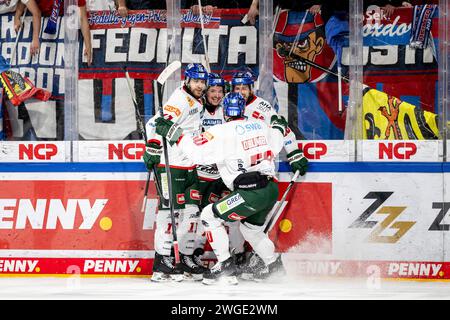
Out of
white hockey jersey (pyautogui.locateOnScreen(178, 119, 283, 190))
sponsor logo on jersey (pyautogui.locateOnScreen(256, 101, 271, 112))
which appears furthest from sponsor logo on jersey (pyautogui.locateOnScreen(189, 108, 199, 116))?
sponsor logo on jersey (pyautogui.locateOnScreen(256, 101, 271, 112))

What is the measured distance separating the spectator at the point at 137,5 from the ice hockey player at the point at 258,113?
861mm

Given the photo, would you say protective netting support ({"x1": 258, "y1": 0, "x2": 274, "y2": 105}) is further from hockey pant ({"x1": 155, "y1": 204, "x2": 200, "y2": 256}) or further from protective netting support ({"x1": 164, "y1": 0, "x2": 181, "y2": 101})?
hockey pant ({"x1": 155, "y1": 204, "x2": 200, "y2": 256})

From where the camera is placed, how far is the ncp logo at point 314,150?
8.13 meters

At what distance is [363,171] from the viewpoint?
8.05 metres

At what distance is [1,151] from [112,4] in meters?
1.48

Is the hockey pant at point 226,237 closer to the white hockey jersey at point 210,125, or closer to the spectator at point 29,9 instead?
the white hockey jersey at point 210,125

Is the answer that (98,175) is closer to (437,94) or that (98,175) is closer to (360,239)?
(360,239)

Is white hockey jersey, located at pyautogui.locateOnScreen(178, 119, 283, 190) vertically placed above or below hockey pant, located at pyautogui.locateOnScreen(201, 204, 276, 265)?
above

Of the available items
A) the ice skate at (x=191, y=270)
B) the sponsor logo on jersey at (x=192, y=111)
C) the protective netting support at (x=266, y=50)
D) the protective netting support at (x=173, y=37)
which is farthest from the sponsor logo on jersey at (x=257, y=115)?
the ice skate at (x=191, y=270)

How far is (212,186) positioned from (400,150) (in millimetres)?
1502

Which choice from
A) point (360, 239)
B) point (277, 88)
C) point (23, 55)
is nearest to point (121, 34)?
point (23, 55)

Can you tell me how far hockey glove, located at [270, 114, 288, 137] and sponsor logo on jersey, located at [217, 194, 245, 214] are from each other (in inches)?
27.1

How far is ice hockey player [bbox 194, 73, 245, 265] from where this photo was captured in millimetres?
8141

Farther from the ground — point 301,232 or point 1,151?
point 1,151
